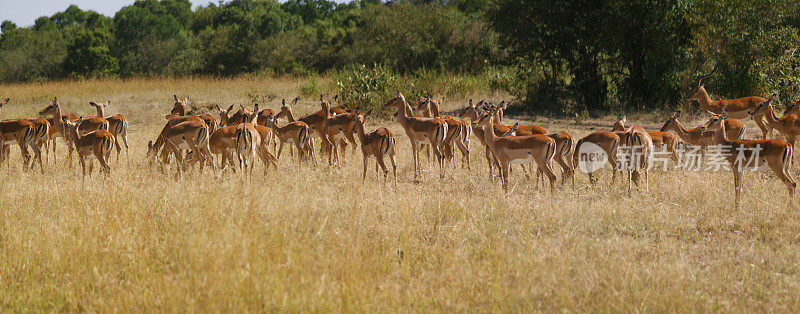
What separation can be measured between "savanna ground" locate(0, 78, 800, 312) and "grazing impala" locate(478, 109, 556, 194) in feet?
1.07

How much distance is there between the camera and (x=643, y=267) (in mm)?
4730

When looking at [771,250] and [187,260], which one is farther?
A: [771,250]

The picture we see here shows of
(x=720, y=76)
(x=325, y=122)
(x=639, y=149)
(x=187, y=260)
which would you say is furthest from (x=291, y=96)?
(x=187, y=260)

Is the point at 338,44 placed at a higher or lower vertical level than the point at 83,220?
higher

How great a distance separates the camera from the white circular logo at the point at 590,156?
827 centimetres

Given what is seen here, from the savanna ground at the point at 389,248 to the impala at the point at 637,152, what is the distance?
1.01ft

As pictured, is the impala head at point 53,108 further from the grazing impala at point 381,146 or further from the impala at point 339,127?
the grazing impala at point 381,146

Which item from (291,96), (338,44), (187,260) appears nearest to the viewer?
(187,260)

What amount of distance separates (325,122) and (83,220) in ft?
17.0

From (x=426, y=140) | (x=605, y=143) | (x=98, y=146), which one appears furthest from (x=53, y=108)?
A: (x=605, y=143)

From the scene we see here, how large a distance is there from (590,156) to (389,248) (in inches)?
167

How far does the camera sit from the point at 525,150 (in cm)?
763

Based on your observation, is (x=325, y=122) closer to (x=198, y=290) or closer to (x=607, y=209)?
(x=607, y=209)

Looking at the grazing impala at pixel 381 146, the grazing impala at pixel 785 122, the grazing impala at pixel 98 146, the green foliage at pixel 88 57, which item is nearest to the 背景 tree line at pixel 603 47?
the grazing impala at pixel 785 122
